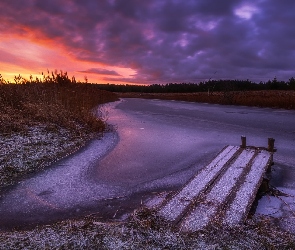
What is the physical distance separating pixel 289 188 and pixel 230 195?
56.2 inches

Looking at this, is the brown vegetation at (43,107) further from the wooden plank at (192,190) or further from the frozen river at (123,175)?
the wooden plank at (192,190)

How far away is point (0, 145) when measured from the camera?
19.4ft

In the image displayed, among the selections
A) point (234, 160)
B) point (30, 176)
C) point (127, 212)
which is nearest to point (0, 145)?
point (30, 176)

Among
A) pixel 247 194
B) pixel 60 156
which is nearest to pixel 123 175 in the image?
pixel 60 156

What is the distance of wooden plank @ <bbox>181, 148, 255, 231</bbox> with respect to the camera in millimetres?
2859

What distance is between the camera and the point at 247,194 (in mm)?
3514

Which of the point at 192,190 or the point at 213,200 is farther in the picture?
the point at 192,190

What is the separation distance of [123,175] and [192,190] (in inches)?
66.3

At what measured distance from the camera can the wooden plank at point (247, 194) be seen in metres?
2.98

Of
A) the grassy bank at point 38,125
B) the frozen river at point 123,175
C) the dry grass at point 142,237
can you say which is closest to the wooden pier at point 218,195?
the dry grass at point 142,237

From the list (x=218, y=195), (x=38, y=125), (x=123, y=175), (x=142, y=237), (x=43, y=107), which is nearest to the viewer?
(x=142, y=237)

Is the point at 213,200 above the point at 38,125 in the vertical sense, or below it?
below

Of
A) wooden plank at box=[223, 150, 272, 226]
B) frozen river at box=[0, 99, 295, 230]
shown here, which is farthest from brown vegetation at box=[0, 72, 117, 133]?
wooden plank at box=[223, 150, 272, 226]

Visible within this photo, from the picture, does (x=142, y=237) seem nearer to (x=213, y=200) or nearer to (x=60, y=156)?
(x=213, y=200)
